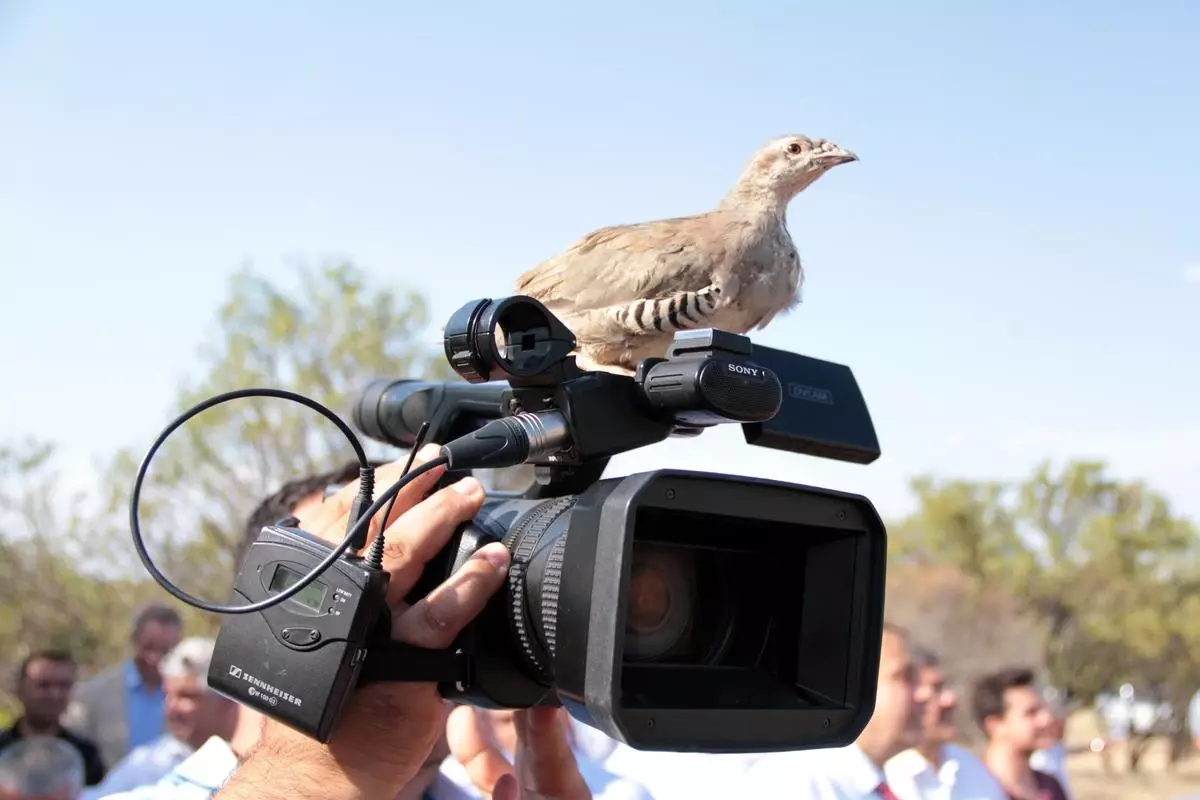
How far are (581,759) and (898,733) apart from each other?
1.87 meters

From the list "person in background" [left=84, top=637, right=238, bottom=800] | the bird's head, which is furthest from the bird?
"person in background" [left=84, top=637, right=238, bottom=800]

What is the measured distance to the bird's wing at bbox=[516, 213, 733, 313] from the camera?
9.58 feet

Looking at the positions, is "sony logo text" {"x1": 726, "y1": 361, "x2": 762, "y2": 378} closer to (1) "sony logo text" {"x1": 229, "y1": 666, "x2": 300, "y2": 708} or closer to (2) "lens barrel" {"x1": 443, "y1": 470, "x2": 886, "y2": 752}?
(2) "lens barrel" {"x1": 443, "y1": 470, "x2": 886, "y2": 752}

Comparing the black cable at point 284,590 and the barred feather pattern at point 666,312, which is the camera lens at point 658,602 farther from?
the barred feather pattern at point 666,312

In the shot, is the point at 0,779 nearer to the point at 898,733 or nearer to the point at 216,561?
the point at 898,733

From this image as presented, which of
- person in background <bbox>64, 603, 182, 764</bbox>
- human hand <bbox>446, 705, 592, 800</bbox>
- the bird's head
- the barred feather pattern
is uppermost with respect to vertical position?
the bird's head

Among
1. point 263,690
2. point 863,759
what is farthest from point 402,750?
point 863,759

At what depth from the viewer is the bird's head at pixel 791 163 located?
332cm

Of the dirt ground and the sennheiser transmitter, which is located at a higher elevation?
the sennheiser transmitter

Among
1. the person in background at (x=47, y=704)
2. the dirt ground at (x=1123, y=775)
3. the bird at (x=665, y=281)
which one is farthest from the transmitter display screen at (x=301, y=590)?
the dirt ground at (x=1123, y=775)

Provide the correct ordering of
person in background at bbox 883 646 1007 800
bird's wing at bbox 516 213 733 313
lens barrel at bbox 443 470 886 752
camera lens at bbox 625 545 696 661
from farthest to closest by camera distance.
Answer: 1. person in background at bbox 883 646 1007 800
2. bird's wing at bbox 516 213 733 313
3. camera lens at bbox 625 545 696 661
4. lens barrel at bbox 443 470 886 752

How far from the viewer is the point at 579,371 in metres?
2.03

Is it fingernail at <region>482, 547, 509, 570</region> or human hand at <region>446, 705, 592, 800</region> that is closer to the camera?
fingernail at <region>482, 547, 509, 570</region>

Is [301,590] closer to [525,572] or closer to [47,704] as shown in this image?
[525,572]
